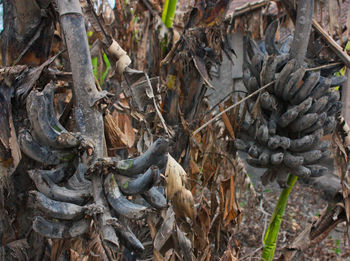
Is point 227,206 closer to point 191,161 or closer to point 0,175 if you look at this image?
point 191,161

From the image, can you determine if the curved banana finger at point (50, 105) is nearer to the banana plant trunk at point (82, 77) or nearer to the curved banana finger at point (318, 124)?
the banana plant trunk at point (82, 77)

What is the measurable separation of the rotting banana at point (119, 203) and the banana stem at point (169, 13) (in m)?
1.06

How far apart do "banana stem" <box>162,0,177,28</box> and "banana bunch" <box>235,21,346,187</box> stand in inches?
16.3

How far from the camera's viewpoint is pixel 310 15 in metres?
1.17

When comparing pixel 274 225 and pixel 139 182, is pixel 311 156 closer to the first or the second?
pixel 274 225

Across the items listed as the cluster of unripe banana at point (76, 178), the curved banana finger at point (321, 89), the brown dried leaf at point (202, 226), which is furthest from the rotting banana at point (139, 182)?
the curved banana finger at point (321, 89)

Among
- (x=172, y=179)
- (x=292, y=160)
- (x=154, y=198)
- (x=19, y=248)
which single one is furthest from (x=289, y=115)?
(x=19, y=248)

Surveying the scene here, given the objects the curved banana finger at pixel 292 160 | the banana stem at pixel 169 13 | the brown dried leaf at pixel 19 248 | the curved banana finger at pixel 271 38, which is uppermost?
the banana stem at pixel 169 13

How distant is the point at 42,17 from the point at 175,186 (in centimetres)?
58

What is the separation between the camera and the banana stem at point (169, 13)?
1.53 meters

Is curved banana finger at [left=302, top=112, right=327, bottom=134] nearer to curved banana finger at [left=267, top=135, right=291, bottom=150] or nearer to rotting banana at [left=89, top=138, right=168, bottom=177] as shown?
curved banana finger at [left=267, top=135, right=291, bottom=150]

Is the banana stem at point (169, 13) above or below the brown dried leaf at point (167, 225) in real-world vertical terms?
above

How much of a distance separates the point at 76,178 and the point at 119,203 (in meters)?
0.14

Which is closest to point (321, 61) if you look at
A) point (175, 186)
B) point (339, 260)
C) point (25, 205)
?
point (175, 186)
